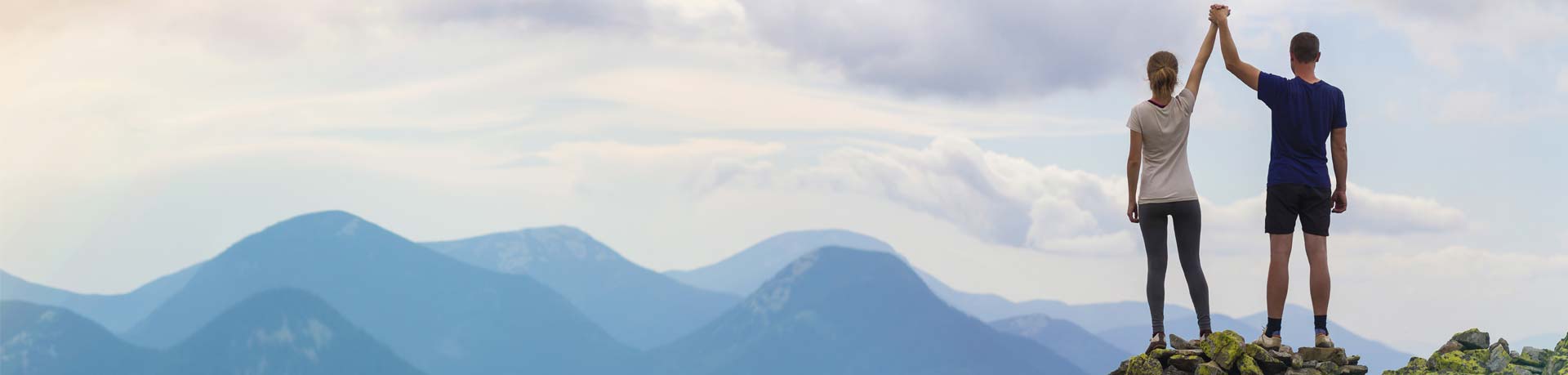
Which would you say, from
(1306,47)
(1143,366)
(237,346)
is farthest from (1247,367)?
(237,346)

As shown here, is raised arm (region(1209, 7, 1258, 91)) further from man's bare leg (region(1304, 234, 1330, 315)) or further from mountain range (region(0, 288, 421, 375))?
mountain range (region(0, 288, 421, 375))

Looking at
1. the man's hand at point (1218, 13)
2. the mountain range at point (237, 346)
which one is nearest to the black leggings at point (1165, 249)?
the man's hand at point (1218, 13)

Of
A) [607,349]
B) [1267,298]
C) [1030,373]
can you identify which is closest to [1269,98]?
[1267,298]

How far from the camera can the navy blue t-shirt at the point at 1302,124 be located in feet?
42.8

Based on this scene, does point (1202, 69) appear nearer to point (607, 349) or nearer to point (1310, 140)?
point (1310, 140)

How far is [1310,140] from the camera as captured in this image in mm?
13039

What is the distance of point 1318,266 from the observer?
1335 centimetres

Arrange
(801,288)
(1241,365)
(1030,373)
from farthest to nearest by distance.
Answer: (801,288) → (1030,373) → (1241,365)

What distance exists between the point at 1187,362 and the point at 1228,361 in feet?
1.37

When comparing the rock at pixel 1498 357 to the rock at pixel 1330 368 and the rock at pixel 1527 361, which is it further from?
the rock at pixel 1330 368

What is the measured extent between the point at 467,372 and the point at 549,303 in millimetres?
28020

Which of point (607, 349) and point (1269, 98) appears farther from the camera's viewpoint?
point (607, 349)

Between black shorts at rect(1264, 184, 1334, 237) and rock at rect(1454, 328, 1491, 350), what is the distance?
2978mm

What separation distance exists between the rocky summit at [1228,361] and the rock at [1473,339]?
227 cm
